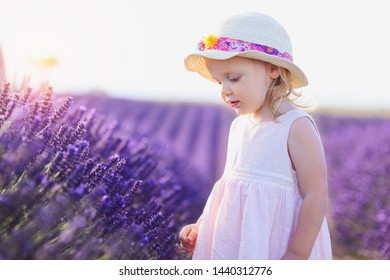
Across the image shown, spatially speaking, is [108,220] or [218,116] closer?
[108,220]

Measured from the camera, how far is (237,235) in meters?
2.02

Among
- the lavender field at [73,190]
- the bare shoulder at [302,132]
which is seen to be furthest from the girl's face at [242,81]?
the lavender field at [73,190]

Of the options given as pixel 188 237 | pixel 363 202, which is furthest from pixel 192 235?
pixel 363 202

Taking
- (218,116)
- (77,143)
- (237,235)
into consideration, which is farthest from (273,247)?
(218,116)

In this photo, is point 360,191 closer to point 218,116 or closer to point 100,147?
point 100,147

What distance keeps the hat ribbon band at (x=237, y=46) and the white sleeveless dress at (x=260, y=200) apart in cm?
18

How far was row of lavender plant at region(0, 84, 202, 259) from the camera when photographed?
62.7 inches

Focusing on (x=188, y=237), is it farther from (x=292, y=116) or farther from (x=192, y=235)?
(x=292, y=116)

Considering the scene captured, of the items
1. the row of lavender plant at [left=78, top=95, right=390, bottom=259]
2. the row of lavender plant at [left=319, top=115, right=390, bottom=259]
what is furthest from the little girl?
the row of lavender plant at [left=319, top=115, right=390, bottom=259]

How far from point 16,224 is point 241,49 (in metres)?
0.82

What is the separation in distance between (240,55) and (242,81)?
0.26 feet

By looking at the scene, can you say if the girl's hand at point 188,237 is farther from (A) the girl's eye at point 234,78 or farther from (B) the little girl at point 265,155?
(A) the girl's eye at point 234,78

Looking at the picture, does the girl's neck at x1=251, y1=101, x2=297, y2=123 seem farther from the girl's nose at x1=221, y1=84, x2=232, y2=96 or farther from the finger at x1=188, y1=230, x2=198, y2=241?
the finger at x1=188, y1=230, x2=198, y2=241

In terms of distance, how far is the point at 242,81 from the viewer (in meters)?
1.95
